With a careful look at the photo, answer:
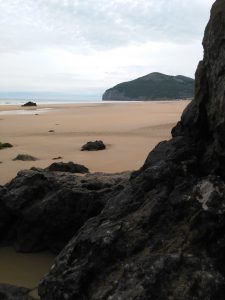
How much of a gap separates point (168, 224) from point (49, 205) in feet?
9.06

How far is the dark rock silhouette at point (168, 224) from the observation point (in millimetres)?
4059

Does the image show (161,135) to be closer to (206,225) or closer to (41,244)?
(41,244)

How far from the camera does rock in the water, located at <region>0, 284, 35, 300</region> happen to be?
5320mm

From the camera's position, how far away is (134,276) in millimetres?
4148

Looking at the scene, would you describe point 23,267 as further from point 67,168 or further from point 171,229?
point 67,168

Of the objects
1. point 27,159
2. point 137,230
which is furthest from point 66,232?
point 27,159

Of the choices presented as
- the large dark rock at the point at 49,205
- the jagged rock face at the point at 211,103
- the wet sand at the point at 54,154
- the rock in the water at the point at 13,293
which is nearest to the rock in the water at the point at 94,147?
the wet sand at the point at 54,154

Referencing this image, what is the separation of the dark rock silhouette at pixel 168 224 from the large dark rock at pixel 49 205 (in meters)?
0.03

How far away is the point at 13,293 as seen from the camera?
5.44 m

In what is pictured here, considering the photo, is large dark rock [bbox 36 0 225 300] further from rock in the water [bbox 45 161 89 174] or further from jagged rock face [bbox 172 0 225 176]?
rock in the water [bbox 45 161 89 174]

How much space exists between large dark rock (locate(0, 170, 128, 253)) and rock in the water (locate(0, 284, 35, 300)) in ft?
4.63

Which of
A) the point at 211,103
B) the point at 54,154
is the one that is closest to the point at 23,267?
the point at 211,103

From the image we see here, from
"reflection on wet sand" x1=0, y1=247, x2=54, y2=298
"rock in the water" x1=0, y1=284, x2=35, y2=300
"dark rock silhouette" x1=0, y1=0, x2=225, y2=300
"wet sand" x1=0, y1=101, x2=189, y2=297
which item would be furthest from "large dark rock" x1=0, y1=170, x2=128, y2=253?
"rock in the water" x1=0, y1=284, x2=35, y2=300

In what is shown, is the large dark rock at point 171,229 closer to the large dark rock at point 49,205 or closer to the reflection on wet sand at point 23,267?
the large dark rock at point 49,205
